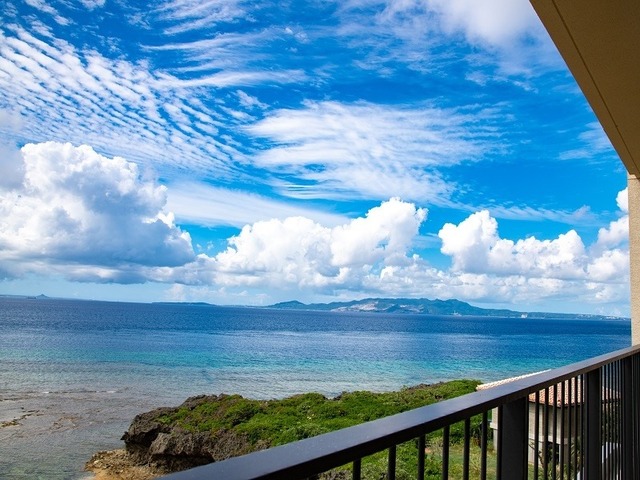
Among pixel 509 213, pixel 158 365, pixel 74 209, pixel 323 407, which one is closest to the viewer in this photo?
pixel 323 407

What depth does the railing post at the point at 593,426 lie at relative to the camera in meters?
2.38

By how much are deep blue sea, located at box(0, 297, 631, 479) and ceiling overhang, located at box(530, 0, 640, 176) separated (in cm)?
2075

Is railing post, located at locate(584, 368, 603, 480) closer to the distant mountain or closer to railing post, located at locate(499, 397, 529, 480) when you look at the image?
railing post, located at locate(499, 397, 529, 480)

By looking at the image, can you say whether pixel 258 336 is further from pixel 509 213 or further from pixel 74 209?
pixel 509 213

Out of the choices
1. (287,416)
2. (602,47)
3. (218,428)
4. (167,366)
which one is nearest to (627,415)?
(602,47)

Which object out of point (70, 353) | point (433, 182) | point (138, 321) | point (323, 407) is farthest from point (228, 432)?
point (433, 182)

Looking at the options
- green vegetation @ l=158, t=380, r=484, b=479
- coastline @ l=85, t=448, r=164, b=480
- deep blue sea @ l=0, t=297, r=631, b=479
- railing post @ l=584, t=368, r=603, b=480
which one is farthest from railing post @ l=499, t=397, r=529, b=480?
deep blue sea @ l=0, t=297, r=631, b=479

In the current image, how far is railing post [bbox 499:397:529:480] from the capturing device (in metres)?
1.46

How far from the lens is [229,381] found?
3772cm

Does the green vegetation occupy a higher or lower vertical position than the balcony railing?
lower

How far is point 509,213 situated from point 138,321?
187ft

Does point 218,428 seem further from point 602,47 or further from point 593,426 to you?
point 602,47

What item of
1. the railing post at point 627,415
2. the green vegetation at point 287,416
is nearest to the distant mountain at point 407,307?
the green vegetation at point 287,416

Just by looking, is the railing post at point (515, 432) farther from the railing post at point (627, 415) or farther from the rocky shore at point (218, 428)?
the rocky shore at point (218, 428)
